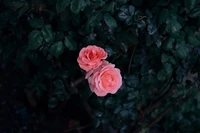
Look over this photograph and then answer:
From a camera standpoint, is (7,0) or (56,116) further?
(56,116)

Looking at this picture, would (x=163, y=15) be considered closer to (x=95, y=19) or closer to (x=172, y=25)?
(x=172, y=25)

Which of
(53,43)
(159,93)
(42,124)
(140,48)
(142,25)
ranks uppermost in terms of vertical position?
(142,25)

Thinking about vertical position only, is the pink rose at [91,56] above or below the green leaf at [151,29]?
below

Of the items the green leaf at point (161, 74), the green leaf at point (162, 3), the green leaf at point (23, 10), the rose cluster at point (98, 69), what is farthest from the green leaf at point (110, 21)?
the green leaf at point (161, 74)

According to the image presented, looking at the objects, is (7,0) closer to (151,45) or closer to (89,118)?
(151,45)

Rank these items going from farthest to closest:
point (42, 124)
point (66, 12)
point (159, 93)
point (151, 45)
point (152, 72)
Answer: point (42, 124) → point (159, 93) → point (152, 72) → point (151, 45) → point (66, 12)

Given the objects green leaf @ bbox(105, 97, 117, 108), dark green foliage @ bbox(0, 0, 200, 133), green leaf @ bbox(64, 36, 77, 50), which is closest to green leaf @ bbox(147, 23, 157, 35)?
dark green foliage @ bbox(0, 0, 200, 133)

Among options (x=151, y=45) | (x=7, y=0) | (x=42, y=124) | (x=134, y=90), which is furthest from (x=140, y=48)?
(x=42, y=124)

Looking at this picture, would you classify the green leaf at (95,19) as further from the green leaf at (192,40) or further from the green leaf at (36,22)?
the green leaf at (192,40)
